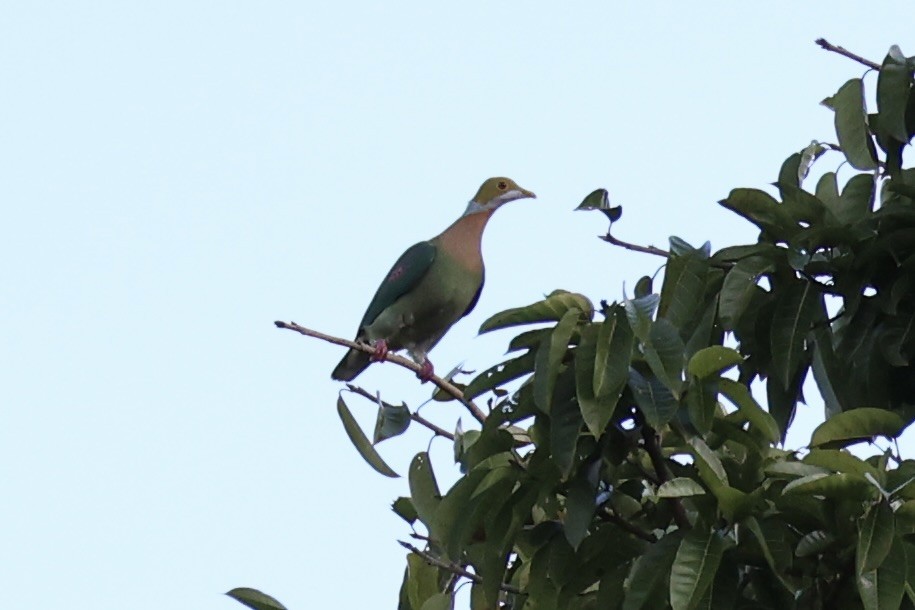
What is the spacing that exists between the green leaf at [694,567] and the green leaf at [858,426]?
31 cm

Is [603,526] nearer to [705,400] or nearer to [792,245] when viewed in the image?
[705,400]

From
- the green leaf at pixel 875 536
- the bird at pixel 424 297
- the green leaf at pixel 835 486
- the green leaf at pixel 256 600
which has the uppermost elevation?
the bird at pixel 424 297

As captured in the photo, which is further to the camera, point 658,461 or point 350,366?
point 350,366

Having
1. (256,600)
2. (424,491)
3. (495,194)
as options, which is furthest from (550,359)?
(495,194)

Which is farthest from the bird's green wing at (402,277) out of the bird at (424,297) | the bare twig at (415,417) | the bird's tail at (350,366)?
the bare twig at (415,417)

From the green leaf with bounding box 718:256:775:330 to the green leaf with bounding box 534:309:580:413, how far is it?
0.46 metres

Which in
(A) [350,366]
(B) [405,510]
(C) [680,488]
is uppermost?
(A) [350,366]

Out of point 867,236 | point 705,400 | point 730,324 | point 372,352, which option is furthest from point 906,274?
point 372,352

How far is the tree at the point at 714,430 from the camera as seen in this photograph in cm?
256

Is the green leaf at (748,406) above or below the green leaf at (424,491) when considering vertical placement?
below

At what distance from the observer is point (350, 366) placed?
6590 mm

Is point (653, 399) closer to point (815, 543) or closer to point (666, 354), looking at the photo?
point (666, 354)

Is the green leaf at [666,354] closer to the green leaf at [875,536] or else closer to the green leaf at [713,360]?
the green leaf at [713,360]

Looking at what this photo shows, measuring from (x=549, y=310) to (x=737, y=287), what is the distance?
46cm
